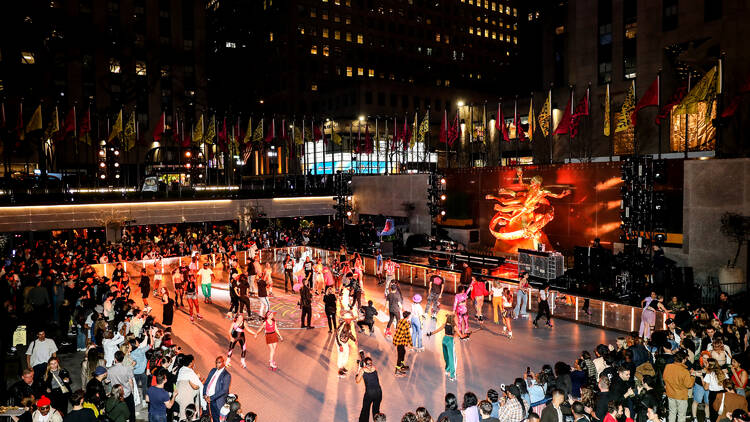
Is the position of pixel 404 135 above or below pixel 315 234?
above

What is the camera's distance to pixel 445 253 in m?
29.2

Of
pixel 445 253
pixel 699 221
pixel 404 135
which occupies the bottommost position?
pixel 445 253

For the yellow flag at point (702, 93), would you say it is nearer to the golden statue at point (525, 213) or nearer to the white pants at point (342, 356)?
the golden statue at point (525, 213)

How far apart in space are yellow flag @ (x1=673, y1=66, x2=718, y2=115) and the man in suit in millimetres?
18647

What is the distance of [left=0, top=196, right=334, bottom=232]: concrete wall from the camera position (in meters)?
31.3

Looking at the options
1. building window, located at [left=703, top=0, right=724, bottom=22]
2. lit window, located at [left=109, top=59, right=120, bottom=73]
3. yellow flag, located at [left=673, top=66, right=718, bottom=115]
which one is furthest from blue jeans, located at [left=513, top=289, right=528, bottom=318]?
lit window, located at [left=109, top=59, right=120, bottom=73]

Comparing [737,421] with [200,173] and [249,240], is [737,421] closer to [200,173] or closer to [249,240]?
[249,240]

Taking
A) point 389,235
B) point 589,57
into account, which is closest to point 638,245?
point 389,235

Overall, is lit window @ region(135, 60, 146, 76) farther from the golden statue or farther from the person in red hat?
the person in red hat

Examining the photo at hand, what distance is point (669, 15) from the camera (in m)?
36.9

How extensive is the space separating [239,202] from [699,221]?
30912 millimetres

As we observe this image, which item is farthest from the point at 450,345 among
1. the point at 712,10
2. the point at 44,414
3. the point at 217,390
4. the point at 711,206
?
the point at 712,10

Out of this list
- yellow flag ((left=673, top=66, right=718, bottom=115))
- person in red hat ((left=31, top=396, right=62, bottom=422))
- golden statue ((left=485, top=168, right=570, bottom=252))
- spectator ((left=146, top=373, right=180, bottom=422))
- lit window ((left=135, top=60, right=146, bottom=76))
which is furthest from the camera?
lit window ((left=135, top=60, right=146, bottom=76))

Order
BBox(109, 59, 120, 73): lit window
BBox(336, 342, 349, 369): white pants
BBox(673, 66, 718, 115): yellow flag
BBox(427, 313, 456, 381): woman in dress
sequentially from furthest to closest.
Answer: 1. BBox(109, 59, 120, 73): lit window
2. BBox(673, 66, 718, 115): yellow flag
3. BBox(336, 342, 349, 369): white pants
4. BBox(427, 313, 456, 381): woman in dress
